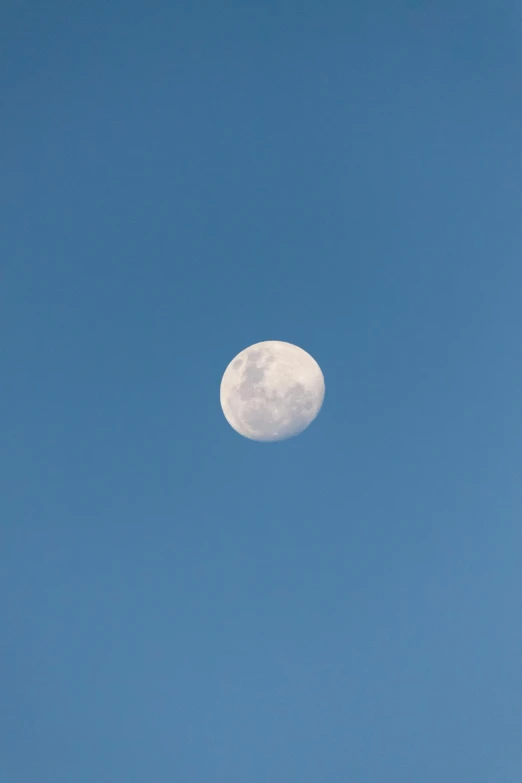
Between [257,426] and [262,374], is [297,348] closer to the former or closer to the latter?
[262,374]

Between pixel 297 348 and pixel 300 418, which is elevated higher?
pixel 297 348

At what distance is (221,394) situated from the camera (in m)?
4.58

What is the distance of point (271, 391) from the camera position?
4305mm

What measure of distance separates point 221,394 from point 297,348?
645 mm

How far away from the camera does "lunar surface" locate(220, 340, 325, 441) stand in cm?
429

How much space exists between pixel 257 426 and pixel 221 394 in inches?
16.9

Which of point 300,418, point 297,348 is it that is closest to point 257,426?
point 300,418

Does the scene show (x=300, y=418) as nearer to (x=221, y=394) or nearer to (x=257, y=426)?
(x=257, y=426)

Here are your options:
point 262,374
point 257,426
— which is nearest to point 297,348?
point 262,374

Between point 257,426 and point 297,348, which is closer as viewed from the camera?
point 257,426

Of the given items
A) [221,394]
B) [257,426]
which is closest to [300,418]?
[257,426]

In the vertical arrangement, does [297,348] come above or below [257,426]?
above

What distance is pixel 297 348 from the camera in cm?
466

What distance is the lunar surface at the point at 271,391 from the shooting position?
4293 mm
